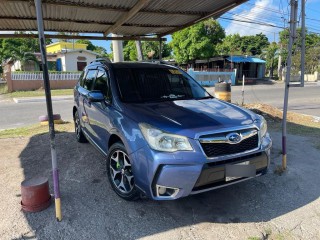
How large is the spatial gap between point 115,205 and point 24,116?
9856 millimetres

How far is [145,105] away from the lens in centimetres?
373

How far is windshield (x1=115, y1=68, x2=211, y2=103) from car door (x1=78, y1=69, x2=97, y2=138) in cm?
104

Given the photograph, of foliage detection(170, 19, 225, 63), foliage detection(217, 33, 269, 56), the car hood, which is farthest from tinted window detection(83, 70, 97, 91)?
foliage detection(217, 33, 269, 56)

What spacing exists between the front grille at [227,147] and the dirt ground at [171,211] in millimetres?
845

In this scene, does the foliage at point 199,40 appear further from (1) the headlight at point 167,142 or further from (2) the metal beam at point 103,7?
(1) the headlight at point 167,142

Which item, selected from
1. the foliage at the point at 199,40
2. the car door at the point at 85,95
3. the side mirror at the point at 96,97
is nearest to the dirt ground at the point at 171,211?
the car door at the point at 85,95

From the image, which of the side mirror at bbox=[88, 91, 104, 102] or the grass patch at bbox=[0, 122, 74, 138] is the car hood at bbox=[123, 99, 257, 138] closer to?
the side mirror at bbox=[88, 91, 104, 102]

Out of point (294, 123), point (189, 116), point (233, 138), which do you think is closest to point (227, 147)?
point (233, 138)

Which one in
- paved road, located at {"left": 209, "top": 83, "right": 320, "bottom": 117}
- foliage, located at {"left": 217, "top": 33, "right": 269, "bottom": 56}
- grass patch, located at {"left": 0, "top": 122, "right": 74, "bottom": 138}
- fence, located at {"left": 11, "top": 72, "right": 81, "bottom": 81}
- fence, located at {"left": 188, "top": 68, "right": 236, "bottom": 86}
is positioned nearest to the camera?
grass patch, located at {"left": 0, "top": 122, "right": 74, "bottom": 138}

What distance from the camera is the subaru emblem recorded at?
305 cm

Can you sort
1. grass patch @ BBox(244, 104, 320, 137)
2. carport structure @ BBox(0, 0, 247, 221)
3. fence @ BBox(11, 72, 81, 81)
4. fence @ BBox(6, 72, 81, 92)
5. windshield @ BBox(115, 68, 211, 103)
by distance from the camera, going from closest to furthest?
windshield @ BBox(115, 68, 211, 103) < carport structure @ BBox(0, 0, 247, 221) < grass patch @ BBox(244, 104, 320, 137) < fence @ BBox(6, 72, 81, 92) < fence @ BBox(11, 72, 81, 81)

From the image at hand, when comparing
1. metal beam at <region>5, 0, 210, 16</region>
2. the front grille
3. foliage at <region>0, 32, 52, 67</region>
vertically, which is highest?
foliage at <region>0, 32, 52, 67</region>

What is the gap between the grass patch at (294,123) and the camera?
7266 mm

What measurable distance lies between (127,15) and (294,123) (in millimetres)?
5856
